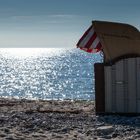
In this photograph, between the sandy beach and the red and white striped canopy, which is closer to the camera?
the sandy beach

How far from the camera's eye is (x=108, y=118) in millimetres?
15805

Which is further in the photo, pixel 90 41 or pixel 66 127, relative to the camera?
pixel 90 41

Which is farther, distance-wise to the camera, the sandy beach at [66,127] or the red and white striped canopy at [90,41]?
the red and white striped canopy at [90,41]

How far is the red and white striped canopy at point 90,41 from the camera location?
703 inches

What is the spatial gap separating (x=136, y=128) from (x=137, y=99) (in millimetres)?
3007

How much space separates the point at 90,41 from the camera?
59.5 feet

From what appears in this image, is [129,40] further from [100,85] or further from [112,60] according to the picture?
[100,85]

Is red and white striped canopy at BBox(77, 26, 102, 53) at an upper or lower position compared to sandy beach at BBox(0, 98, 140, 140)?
upper

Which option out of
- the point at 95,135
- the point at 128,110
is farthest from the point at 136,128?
the point at 128,110

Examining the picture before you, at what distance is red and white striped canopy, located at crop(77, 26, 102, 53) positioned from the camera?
17.9m

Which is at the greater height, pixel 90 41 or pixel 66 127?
pixel 90 41

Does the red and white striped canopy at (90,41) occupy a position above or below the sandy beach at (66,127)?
above

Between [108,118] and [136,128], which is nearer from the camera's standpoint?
[136,128]

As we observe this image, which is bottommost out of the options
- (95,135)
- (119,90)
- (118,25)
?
(95,135)
